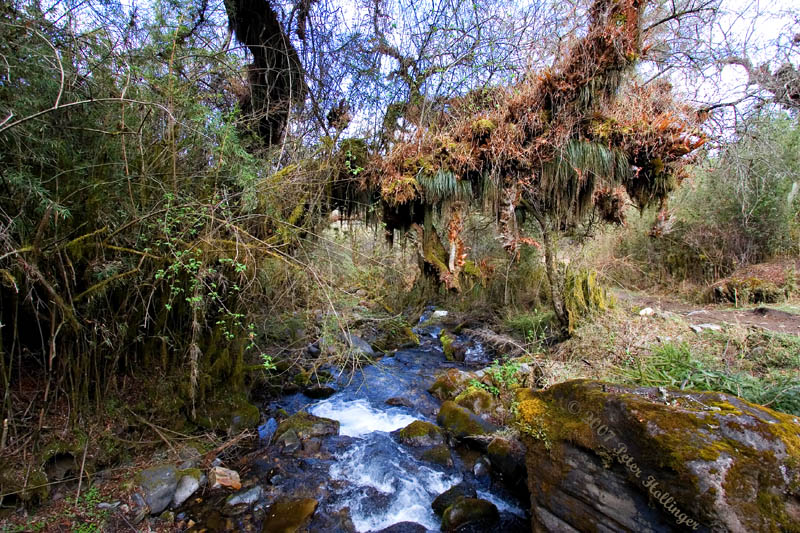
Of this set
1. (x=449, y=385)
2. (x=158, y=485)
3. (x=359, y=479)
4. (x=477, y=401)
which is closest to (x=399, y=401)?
(x=449, y=385)

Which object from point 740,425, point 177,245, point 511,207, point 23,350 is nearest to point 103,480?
point 23,350

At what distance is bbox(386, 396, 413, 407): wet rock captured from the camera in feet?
17.6

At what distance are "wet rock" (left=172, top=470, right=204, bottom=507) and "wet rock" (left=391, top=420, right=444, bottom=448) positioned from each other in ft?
7.28

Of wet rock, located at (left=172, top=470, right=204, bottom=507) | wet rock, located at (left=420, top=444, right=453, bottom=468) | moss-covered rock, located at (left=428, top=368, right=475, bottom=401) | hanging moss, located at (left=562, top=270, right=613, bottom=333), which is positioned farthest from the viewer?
hanging moss, located at (left=562, top=270, right=613, bottom=333)

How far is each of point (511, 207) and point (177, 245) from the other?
15.3ft

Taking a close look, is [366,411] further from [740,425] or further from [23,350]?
[740,425]

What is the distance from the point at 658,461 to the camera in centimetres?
195

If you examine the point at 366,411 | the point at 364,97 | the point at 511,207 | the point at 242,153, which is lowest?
the point at 366,411

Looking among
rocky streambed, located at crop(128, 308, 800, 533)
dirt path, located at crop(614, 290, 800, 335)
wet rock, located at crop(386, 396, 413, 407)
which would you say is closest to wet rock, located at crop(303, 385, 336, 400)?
rocky streambed, located at crop(128, 308, 800, 533)

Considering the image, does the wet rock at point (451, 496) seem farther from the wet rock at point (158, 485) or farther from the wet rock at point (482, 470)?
the wet rock at point (158, 485)

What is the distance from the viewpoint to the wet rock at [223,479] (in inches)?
131

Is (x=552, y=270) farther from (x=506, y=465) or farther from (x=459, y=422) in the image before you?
(x=506, y=465)

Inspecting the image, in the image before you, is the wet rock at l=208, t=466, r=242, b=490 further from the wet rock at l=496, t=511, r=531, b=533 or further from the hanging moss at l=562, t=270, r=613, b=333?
the hanging moss at l=562, t=270, r=613, b=333

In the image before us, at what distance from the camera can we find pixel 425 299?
1084 centimetres
